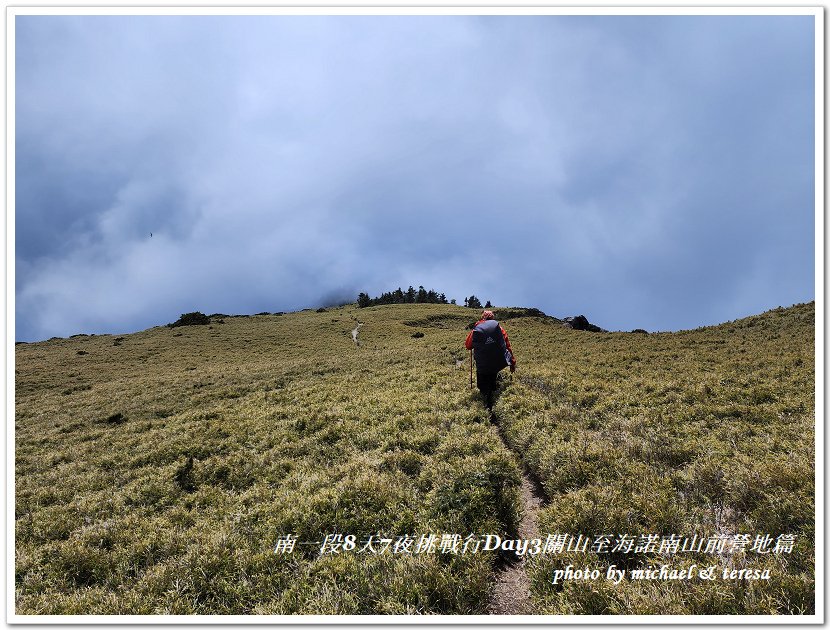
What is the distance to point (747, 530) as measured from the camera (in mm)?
5121

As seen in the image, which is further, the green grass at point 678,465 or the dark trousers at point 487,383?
the dark trousers at point 487,383

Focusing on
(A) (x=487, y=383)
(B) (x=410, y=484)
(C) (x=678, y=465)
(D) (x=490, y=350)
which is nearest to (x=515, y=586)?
(B) (x=410, y=484)

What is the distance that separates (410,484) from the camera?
7.57m

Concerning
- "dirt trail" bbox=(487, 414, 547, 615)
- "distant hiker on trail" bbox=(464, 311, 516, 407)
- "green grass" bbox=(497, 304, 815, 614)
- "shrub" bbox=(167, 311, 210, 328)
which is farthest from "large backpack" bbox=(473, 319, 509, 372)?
"shrub" bbox=(167, 311, 210, 328)

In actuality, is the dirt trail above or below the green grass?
below

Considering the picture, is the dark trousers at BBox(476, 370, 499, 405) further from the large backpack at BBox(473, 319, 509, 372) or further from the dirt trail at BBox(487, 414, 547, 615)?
the dirt trail at BBox(487, 414, 547, 615)

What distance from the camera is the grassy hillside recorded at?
494 cm

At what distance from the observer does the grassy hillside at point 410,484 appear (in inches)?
195

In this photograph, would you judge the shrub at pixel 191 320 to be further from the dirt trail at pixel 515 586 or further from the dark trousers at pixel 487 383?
the dirt trail at pixel 515 586

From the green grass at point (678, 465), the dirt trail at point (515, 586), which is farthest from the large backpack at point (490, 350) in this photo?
the dirt trail at point (515, 586)

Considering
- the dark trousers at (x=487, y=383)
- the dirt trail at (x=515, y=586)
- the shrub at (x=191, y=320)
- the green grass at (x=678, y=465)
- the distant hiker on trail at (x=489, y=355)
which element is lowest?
the dirt trail at (x=515, y=586)

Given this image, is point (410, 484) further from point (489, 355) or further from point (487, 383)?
point (489, 355)

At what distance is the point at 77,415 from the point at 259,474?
1760 centimetres
